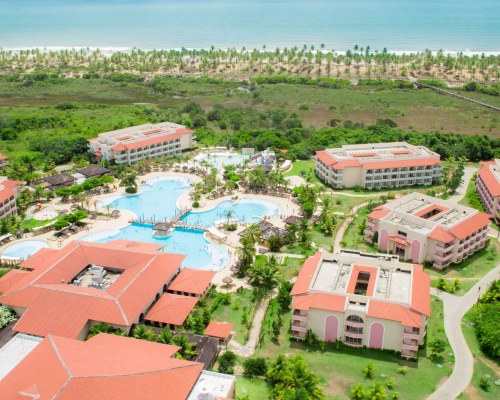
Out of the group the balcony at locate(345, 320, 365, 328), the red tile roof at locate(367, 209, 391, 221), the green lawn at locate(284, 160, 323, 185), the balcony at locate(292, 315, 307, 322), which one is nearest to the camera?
the balcony at locate(345, 320, 365, 328)

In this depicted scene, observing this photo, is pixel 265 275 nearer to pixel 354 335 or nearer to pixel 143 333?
A: pixel 354 335

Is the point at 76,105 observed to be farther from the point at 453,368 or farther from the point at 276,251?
the point at 453,368

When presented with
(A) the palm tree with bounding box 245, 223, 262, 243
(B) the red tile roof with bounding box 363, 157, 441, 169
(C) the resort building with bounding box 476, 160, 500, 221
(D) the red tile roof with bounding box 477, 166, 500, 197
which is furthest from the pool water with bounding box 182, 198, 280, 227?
(D) the red tile roof with bounding box 477, 166, 500, 197

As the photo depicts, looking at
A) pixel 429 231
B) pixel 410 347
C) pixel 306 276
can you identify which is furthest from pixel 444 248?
pixel 306 276

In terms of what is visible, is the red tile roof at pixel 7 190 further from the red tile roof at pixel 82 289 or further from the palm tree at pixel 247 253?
the palm tree at pixel 247 253

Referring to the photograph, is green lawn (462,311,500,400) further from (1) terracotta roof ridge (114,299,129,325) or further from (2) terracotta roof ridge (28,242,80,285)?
(2) terracotta roof ridge (28,242,80,285)

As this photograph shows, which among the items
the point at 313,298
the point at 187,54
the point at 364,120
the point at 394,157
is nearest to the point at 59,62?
the point at 187,54

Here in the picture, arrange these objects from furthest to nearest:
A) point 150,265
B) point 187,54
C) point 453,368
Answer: point 187,54
point 150,265
point 453,368

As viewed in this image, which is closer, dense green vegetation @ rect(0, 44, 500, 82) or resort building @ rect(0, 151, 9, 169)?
resort building @ rect(0, 151, 9, 169)
